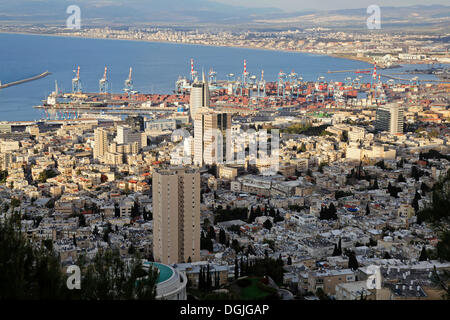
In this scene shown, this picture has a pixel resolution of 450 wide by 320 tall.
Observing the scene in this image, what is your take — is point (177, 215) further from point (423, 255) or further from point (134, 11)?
point (134, 11)

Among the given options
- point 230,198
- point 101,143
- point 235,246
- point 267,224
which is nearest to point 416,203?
point 267,224

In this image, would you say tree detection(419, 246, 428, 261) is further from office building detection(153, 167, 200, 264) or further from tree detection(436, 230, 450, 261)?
tree detection(436, 230, 450, 261)

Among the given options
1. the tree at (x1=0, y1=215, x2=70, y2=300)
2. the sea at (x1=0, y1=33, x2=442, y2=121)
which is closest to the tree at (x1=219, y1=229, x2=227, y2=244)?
the tree at (x1=0, y1=215, x2=70, y2=300)

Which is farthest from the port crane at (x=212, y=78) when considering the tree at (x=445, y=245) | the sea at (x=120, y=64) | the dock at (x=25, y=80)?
the tree at (x=445, y=245)

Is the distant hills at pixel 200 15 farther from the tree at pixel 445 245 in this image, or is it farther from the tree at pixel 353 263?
the tree at pixel 445 245

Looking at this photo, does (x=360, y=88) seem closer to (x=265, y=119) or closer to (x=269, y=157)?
(x=265, y=119)
